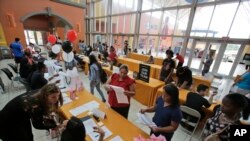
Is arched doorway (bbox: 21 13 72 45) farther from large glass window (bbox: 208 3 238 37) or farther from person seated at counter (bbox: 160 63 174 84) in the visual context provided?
large glass window (bbox: 208 3 238 37)

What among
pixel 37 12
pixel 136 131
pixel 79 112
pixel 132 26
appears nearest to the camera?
pixel 136 131

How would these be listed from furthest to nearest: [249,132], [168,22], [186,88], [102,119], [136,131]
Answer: [168,22] → [186,88] → [102,119] → [136,131] → [249,132]

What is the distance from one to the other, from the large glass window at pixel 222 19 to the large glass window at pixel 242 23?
24 centimetres

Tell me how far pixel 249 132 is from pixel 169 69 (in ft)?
8.34

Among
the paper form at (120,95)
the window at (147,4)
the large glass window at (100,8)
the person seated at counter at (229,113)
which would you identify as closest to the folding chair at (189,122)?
the person seated at counter at (229,113)

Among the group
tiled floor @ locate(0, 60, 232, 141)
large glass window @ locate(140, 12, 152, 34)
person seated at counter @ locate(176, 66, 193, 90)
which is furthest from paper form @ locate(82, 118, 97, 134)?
large glass window @ locate(140, 12, 152, 34)

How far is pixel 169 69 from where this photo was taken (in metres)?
3.77

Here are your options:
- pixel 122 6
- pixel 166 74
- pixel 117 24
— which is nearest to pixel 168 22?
pixel 122 6

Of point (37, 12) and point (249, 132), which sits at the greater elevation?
point (37, 12)

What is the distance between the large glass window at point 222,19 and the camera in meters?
6.36

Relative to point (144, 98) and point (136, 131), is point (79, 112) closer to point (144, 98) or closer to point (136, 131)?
point (136, 131)

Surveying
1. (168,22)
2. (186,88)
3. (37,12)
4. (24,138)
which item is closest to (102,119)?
(24,138)

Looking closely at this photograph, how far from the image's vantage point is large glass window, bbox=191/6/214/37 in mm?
7046

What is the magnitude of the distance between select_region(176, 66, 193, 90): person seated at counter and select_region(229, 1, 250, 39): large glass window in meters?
5.11
